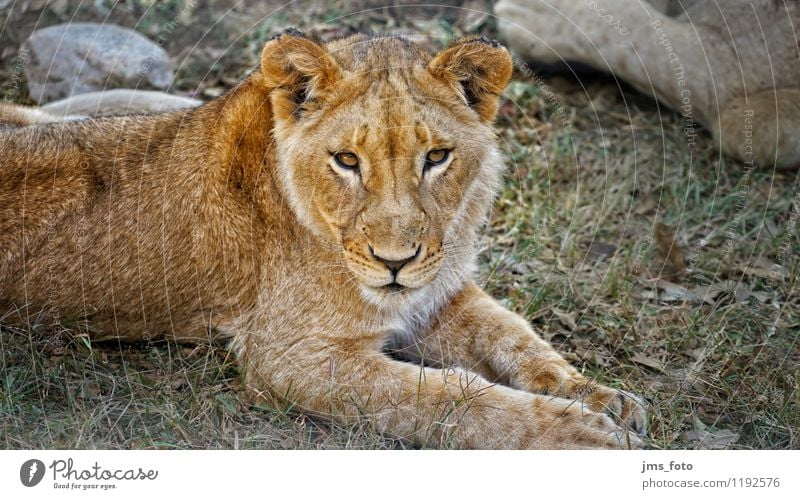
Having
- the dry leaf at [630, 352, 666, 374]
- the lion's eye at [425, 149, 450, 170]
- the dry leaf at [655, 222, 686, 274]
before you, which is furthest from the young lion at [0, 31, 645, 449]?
the dry leaf at [655, 222, 686, 274]

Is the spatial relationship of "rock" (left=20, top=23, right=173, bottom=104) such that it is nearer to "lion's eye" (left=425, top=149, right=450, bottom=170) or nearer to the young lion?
the young lion

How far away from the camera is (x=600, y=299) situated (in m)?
5.25

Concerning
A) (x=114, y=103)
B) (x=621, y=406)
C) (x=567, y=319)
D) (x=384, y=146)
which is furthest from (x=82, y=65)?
(x=621, y=406)

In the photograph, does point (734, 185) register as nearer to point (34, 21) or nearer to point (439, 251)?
point (439, 251)

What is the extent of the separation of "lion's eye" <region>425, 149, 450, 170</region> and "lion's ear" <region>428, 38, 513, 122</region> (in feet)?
0.91

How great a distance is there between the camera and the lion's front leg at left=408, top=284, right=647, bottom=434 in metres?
4.17

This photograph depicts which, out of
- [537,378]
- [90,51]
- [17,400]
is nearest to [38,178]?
[17,400]

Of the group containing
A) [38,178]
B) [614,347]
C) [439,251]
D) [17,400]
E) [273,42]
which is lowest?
[614,347]

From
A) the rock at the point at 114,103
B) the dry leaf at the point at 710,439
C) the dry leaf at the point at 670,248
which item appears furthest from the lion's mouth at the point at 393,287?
the rock at the point at 114,103

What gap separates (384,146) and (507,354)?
1224 millimetres

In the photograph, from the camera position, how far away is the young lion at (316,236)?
3916 mm

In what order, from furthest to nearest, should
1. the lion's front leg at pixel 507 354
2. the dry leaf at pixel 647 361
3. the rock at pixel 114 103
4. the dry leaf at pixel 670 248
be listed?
the rock at pixel 114 103, the dry leaf at pixel 670 248, the dry leaf at pixel 647 361, the lion's front leg at pixel 507 354

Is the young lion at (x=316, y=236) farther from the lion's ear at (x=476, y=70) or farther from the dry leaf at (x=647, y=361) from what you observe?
the dry leaf at (x=647, y=361)
